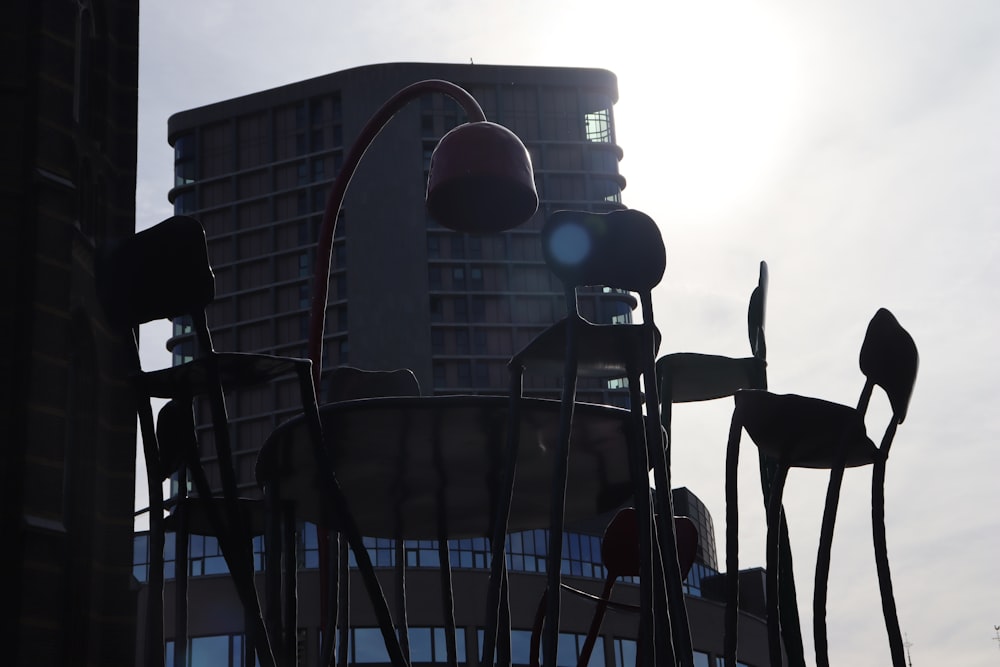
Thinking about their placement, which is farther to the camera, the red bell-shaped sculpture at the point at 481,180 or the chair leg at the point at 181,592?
the red bell-shaped sculpture at the point at 481,180

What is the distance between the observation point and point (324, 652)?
3.33m

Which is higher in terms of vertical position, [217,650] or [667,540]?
[217,650]

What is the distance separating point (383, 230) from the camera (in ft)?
216

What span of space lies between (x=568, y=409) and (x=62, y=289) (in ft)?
40.3

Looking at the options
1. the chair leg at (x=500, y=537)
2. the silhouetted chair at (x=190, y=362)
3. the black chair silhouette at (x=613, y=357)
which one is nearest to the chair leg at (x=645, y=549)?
the black chair silhouette at (x=613, y=357)

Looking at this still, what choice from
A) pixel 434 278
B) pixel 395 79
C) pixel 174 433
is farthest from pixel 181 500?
pixel 395 79

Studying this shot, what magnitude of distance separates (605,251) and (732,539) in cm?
79

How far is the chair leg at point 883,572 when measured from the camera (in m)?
3.02

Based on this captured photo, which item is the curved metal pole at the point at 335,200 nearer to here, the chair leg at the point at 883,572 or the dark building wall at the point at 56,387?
the chair leg at the point at 883,572

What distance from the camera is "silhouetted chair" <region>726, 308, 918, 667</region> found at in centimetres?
303

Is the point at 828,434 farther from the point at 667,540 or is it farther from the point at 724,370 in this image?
the point at 667,540

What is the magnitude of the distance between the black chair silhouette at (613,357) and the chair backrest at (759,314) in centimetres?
67

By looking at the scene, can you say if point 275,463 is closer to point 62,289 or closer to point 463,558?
point 62,289

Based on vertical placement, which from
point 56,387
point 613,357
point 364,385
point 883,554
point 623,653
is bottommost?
point 883,554
